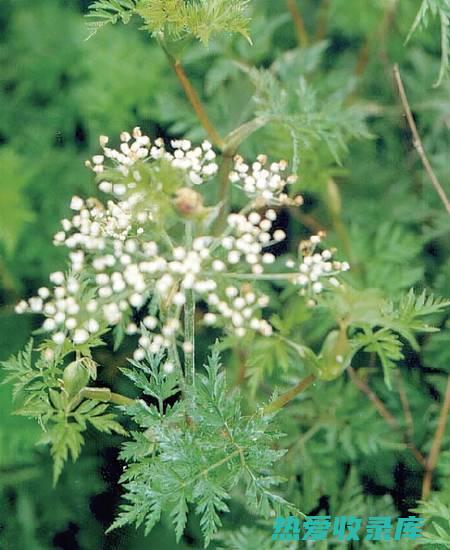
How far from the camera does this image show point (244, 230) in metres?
1.16

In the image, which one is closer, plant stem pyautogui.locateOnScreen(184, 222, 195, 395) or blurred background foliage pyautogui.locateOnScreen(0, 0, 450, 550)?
plant stem pyautogui.locateOnScreen(184, 222, 195, 395)

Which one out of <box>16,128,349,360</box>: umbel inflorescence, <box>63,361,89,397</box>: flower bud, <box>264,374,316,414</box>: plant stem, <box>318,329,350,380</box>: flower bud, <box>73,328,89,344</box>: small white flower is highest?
<box>16,128,349,360</box>: umbel inflorescence

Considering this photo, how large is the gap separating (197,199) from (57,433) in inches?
17.8

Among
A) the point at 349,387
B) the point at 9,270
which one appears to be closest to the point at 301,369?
the point at 349,387

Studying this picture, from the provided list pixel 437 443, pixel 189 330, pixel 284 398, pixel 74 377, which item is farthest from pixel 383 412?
pixel 74 377

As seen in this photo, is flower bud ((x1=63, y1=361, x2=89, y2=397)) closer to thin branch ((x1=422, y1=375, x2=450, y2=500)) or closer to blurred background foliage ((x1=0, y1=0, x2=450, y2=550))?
blurred background foliage ((x1=0, y1=0, x2=450, y2=550))

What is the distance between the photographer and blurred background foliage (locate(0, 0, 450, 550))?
1.83 meters

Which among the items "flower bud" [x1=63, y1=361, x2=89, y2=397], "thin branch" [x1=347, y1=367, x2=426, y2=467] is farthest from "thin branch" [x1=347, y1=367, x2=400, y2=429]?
"flower bud" [x1=63, y1=361, x2=89, y2=397]

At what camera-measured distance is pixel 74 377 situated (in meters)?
1.18

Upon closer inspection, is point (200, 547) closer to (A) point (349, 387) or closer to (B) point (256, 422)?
(A) point (349, 387)

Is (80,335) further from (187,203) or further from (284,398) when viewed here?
(284,398)

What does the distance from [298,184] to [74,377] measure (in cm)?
94

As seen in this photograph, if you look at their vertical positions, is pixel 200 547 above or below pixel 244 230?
below

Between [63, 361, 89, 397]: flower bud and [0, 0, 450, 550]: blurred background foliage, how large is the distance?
19.5 inches
